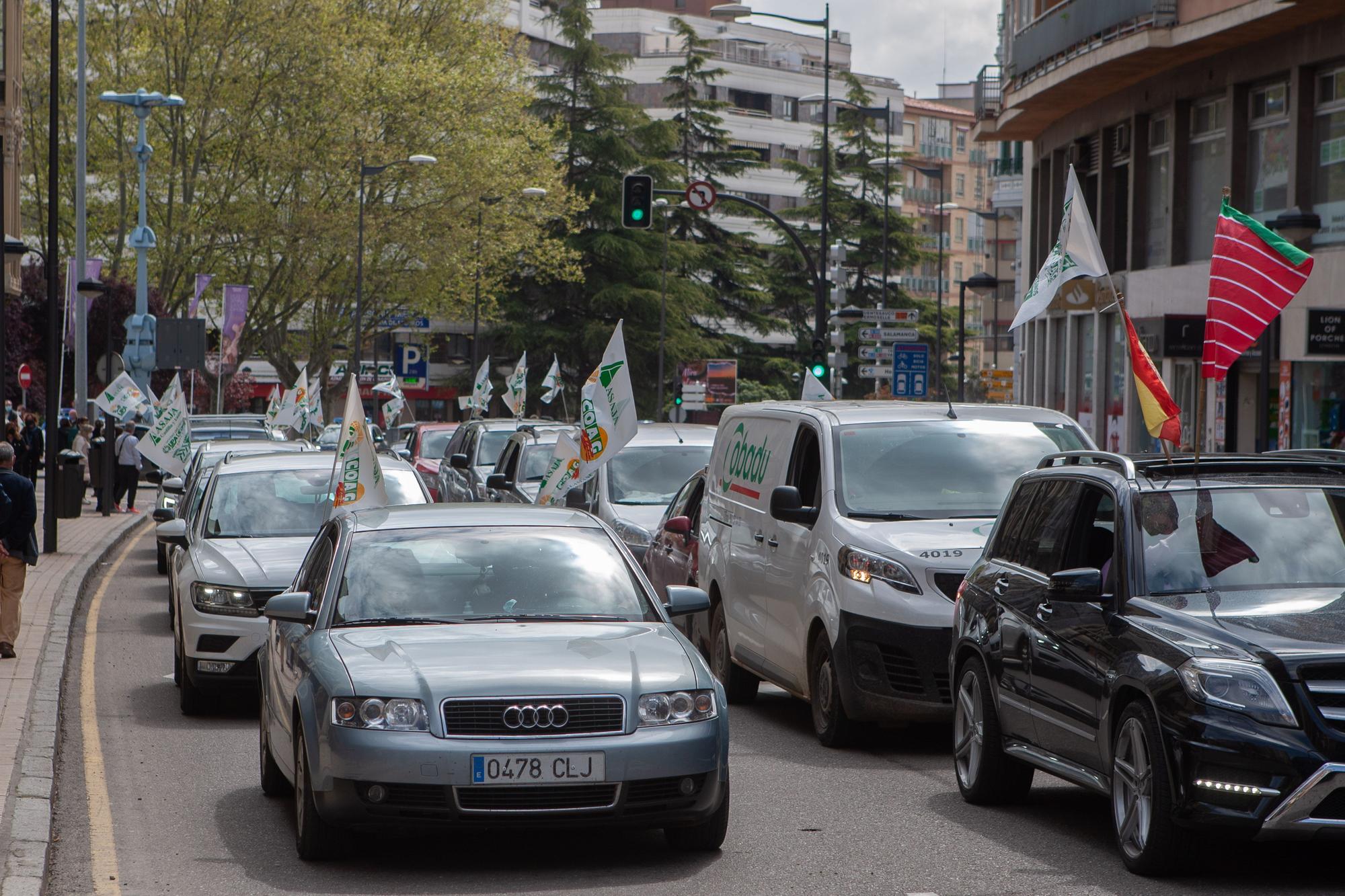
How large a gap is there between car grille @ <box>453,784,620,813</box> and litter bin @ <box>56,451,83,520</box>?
2208 cm

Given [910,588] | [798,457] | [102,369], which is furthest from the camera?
[102,369]

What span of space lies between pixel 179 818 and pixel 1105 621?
4077 mm

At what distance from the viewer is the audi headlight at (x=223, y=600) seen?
40.5 feet

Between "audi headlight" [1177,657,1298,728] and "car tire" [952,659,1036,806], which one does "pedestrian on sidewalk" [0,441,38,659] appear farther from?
"audi headlight" [1177,657,1298,728]

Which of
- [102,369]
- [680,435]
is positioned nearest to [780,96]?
[102,369]

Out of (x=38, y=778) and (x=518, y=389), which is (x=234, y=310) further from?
(x=38, y=778)

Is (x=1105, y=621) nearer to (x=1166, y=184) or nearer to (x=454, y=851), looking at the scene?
(x=454, y=851)

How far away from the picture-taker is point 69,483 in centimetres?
2862

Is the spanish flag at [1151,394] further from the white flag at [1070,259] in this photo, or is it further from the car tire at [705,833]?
the car tire at [705,833]

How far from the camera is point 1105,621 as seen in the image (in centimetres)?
768

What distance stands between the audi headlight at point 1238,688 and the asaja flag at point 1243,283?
11.5ft

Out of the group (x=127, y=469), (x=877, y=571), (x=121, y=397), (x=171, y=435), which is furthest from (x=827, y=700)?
(x=127, y=469)

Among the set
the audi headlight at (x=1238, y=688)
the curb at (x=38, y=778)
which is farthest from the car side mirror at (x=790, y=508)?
the audi headlight at (x=1238, y=688)

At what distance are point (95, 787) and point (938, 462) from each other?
495 centimetres
